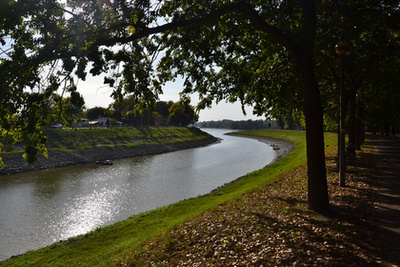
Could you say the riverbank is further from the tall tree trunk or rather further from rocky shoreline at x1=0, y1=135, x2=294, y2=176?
the tall tree trunk

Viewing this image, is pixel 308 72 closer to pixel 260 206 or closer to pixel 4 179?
pixel 260 206

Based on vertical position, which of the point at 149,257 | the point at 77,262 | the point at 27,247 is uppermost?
the point at 149,257

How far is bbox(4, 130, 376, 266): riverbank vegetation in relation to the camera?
24.2 feet

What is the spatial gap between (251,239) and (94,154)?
158ft

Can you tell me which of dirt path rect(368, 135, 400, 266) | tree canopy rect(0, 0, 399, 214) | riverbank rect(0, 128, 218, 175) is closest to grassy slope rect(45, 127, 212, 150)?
riverbank rect(0, 128, 218, 175)

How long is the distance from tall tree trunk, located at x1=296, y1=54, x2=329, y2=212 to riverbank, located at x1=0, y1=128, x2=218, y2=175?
38.8 metres

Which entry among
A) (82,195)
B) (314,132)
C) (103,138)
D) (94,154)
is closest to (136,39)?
(314,132)

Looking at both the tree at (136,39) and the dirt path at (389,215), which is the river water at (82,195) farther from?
the dirt path at (389,215)

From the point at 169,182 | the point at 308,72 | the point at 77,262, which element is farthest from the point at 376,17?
the point at 169,182

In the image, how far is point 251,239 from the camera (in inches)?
344

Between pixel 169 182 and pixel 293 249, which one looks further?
pixel 169 182

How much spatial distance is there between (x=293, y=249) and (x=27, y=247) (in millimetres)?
15143

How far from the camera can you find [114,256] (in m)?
11.5

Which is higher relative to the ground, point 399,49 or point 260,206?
point 399,49
